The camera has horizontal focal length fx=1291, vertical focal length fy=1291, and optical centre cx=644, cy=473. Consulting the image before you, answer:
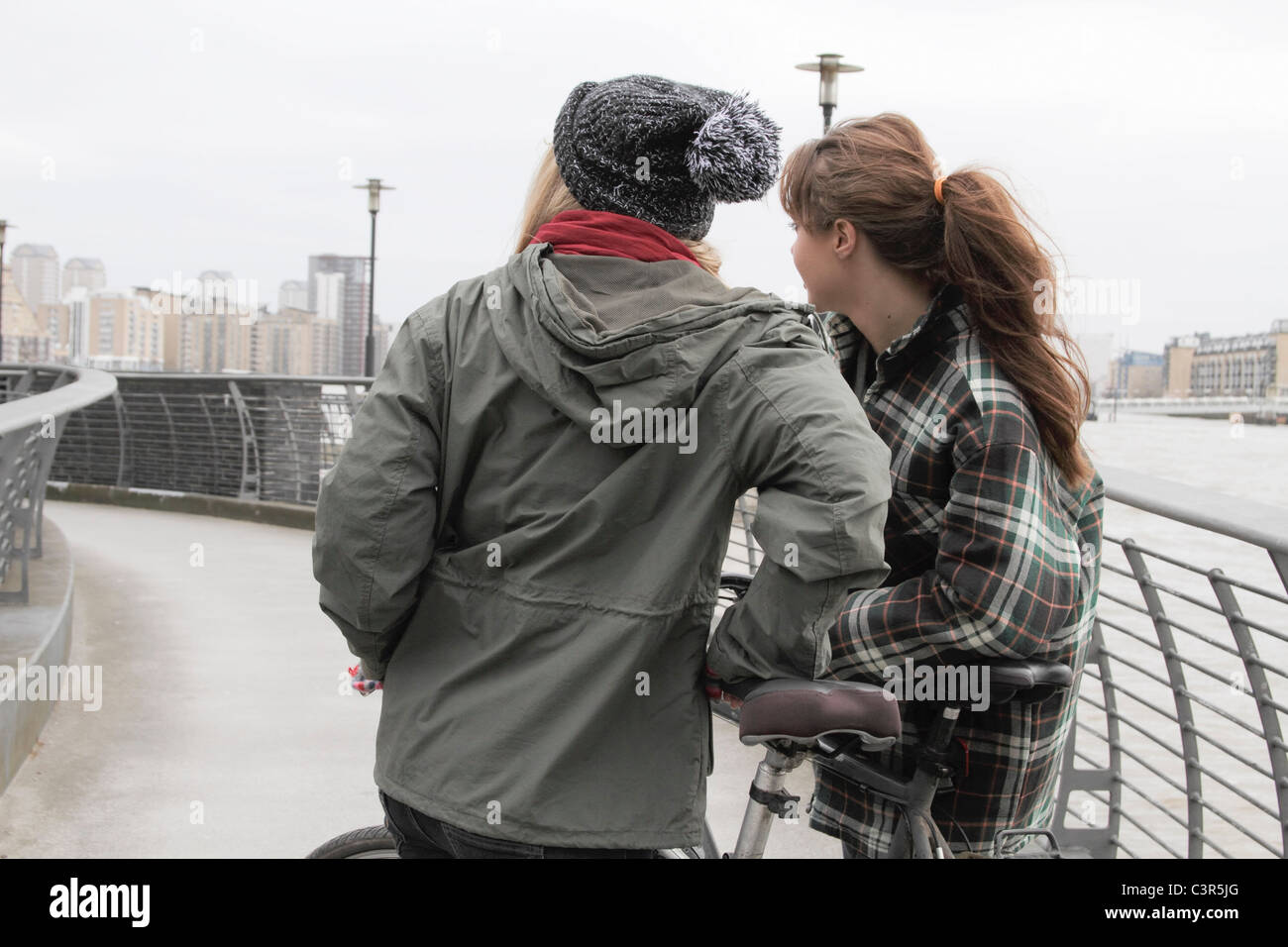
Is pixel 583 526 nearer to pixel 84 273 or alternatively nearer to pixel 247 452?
pixel 247 452

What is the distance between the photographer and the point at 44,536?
22.8 ft

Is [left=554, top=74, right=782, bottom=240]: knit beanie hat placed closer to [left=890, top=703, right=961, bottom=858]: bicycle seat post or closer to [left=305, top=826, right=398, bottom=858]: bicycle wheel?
[left=890, top=703, right=961, bottom=858]: bicycle seat post

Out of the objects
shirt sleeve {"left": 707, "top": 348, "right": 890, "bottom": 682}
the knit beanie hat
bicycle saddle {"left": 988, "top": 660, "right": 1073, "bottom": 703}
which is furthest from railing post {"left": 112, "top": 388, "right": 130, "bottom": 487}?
shirt sleeve {"left": 707, "top": 348, "right": 890, "bottom": 682}

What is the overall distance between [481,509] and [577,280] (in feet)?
1.07

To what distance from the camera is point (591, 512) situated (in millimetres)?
1618

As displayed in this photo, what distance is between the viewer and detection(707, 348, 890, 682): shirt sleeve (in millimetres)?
1525

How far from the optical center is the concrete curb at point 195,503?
11383mm

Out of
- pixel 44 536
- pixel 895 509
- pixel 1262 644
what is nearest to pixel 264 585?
pixel 44 536

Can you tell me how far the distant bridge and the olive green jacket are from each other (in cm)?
11488

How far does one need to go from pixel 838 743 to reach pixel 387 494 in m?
0.83

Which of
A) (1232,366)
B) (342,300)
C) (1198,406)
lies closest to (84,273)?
(342,300)

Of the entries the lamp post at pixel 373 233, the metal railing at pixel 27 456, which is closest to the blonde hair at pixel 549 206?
the metal railing at pixel 27 456

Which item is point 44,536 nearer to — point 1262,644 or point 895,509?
point 895,509
